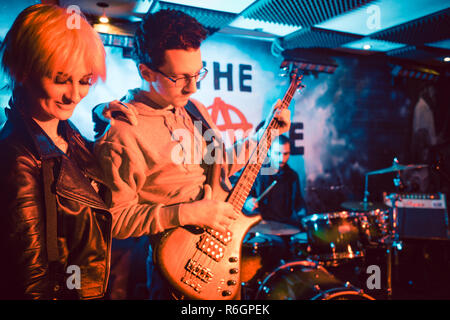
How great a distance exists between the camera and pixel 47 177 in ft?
3.81

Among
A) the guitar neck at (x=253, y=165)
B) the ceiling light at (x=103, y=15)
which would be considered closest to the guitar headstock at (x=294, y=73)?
the guitar neck at (x=253, y=165)

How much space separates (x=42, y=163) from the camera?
1.15 meters

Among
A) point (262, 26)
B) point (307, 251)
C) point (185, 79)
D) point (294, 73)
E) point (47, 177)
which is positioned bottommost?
point (307, 251)

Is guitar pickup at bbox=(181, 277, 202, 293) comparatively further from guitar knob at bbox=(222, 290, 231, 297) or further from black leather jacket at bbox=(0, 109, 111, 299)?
black leather jacket at bbox=(0, 109, 111, 299)

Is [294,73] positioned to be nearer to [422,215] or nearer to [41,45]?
[41,45]

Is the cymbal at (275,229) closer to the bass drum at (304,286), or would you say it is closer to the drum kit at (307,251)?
the drum kit at (307,251)

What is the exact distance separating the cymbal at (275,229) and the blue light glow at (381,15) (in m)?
2.68

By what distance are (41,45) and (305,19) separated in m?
3.08

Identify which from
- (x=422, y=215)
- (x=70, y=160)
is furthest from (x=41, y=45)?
(x=422, y=215)

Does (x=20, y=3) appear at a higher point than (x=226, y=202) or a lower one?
higher

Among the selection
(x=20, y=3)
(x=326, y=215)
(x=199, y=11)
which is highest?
(x=199, y=11)

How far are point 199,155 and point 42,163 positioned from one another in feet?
2.73

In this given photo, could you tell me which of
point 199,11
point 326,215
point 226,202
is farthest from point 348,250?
point 199,11

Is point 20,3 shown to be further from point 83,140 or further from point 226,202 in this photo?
point 226,202
